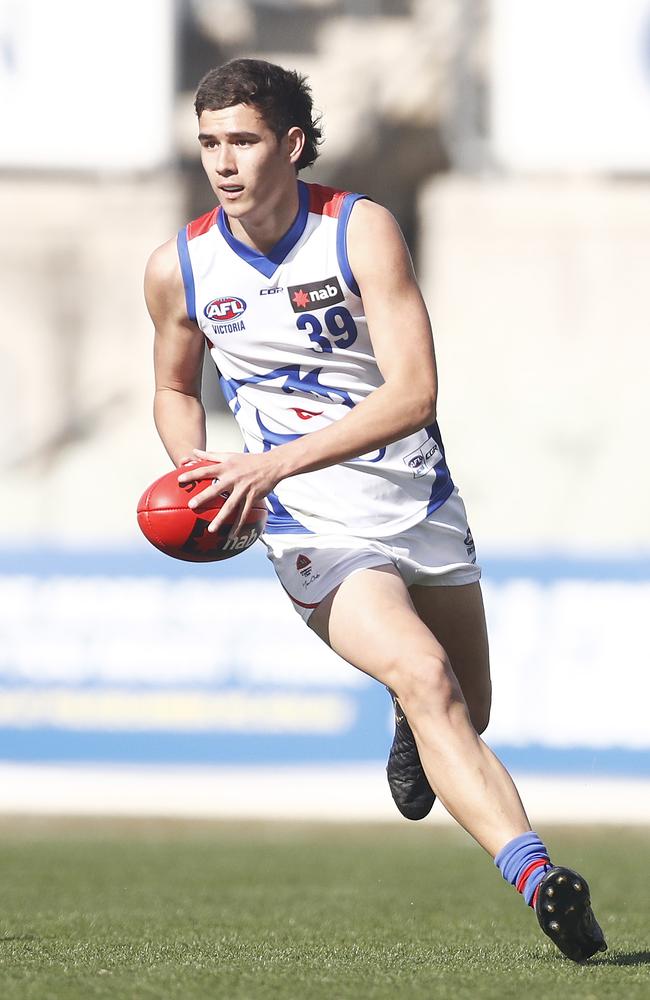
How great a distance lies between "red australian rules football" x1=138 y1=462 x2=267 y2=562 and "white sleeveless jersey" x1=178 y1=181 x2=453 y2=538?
0.37m

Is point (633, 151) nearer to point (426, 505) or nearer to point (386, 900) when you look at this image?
point (386, 900)

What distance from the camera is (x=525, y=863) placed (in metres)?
3.54

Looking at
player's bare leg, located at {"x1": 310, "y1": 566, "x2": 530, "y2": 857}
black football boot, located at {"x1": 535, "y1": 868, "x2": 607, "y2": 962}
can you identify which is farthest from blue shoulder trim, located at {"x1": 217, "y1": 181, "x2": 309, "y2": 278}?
black football boot, located at {"x1": 535, "y1": 868, "x2": 607, "y2": 962}

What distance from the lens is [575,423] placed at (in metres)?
12.5

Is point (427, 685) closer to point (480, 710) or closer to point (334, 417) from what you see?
point (334, 417)

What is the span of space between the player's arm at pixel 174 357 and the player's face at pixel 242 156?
0.33 m

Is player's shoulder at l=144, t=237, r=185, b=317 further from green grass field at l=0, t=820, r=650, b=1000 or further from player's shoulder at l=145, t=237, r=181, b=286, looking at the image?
green grass field at l=0, t=820, r=650, b=1000

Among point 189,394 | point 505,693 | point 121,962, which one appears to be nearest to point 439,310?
point 505,693

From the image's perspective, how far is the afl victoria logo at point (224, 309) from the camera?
425 cm

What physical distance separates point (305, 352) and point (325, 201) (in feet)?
1.30

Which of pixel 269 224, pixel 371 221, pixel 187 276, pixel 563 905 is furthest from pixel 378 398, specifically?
pixel 563 905

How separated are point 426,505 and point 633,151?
9.41m

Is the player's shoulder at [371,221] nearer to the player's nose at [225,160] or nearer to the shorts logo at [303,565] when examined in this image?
the player's nose at [225,160]

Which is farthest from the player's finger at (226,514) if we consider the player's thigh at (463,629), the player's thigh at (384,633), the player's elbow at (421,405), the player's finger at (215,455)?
the player's thigh at (463,629)
